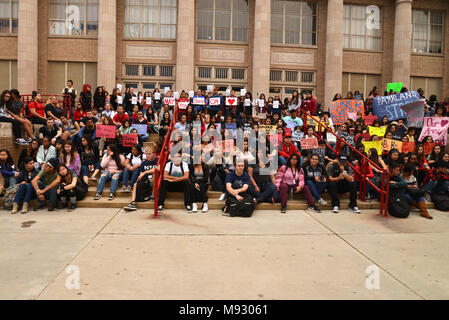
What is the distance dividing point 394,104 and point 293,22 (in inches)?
393

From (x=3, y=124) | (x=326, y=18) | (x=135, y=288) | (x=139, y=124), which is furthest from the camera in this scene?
(x=326, y=18)

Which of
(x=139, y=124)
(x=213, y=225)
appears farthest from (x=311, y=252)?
(x=139, y=124)

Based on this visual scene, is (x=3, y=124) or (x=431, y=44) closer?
(x=3, y=124)

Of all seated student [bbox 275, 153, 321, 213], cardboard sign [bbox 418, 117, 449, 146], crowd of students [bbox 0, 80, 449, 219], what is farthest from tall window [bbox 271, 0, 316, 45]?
seated student [bbox 275, 153, 321, 213]

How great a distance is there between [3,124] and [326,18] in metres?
18.6

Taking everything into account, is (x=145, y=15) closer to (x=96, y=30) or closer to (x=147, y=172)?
(x=96, y=30)

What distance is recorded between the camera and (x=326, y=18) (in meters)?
22.2

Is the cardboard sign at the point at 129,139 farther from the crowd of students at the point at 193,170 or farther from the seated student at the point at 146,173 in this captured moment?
the seated student at the point at 146,173

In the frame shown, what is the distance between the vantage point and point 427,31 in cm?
2344

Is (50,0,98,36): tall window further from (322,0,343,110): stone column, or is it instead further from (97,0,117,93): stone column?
(322,0,343,110): stone column

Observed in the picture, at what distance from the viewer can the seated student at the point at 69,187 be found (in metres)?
8.30

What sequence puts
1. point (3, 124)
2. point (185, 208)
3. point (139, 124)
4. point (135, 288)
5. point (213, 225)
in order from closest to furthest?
1. point (135, 288)
2. point (213, 225)
3. point (185, 208)
4. point (3, 124)
5. point (139, 124)

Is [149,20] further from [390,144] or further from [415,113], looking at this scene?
[390,144]

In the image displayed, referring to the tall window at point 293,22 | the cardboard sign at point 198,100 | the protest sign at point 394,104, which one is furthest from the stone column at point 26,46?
the protest sign at point 394,104
